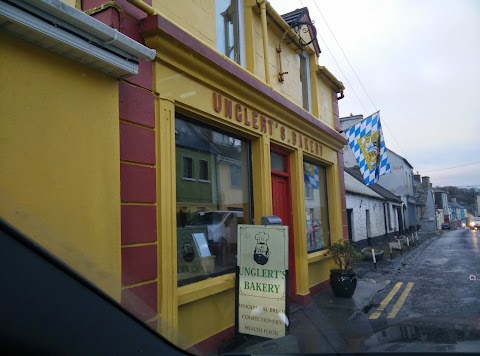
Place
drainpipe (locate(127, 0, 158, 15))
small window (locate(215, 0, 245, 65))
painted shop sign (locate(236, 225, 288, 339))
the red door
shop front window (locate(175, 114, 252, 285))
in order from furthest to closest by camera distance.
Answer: the red door, small window (locate(215, 0, 245, 65)), shop front window (locate(175, 114, 252, 285)), painted shop sign (locate(236, 225, 288, 339)), drainpipe (locate(127, 0, 158, 15))

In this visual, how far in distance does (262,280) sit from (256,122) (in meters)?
2.83

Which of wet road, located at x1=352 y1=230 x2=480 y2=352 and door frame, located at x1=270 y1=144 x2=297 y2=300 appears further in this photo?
door frame, located at x1=270 y1=144 x2=297 y2=300

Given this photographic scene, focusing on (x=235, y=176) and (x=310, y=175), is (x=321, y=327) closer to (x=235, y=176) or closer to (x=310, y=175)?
(x=235, y=176)

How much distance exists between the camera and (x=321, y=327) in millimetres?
3930

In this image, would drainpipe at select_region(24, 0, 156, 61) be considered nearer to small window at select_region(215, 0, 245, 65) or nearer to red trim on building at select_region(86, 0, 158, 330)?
red trim on building at select_region(86, 0, 158, 330)

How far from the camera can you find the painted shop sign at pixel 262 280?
4.34 metres

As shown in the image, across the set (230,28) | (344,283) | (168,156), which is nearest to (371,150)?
(344,283)

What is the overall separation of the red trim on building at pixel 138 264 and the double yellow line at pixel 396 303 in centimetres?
448

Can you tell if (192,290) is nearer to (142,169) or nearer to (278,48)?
(142,169)

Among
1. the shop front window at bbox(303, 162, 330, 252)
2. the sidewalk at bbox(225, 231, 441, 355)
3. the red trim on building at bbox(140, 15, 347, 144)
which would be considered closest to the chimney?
the sidewalk at bbox(225, 231, 441, 355)

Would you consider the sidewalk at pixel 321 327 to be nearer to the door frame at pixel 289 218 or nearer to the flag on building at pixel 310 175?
the door frame at pixel 289 218

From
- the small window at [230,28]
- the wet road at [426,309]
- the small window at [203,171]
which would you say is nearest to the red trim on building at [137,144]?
the small window at [203,171]

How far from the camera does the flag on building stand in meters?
8.84

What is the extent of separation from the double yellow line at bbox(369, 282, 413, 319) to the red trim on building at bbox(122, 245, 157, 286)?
14.7 ft
